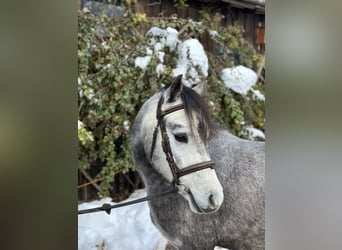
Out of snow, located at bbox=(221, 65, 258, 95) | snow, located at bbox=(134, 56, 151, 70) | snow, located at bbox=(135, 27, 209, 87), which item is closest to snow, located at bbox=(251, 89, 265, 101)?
snow, located at bbox=(221, 65, 258, 95)

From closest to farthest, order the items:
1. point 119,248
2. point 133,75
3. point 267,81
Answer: point 267,81, point 119,248, point 133,75

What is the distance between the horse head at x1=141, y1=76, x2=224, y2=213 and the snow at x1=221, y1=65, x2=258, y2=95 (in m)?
0.41

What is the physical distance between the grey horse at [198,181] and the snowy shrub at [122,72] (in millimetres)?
90

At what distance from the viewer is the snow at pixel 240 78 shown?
2.12 metres

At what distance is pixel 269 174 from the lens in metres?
1.40

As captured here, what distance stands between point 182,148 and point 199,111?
214 mm

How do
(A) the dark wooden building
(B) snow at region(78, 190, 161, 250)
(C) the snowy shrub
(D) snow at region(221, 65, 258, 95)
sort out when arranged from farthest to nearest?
(D) snow at region(221, 65, 258, 95) < (A) the dark wooden building < (C) the snowy shrub < (B) snow at region(78, 190, 161, 250)

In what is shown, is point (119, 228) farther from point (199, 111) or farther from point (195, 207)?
point (199, 111)

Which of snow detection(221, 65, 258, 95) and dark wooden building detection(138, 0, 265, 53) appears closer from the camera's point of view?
dark wooden building detection(138, 0, 265, 53)

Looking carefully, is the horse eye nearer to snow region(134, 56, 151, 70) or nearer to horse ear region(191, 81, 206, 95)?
horse ear region(191, 81, 206, 95)

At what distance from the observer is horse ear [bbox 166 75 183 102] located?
1.80 metres
